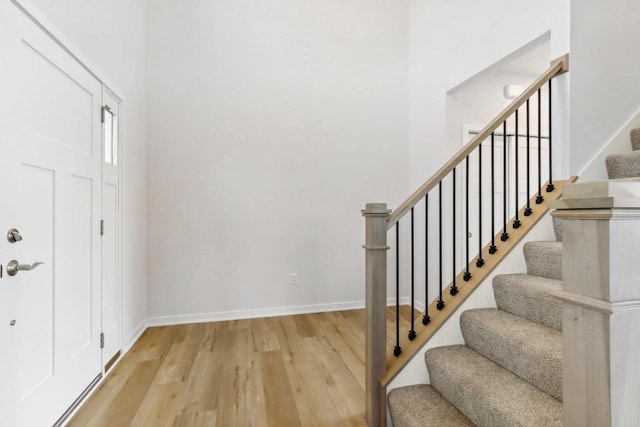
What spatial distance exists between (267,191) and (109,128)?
1.56m

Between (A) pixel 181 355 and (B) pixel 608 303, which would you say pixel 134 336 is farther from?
(B) pixel 608 303

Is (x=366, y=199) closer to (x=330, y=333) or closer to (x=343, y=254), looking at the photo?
(x=343, y=254)

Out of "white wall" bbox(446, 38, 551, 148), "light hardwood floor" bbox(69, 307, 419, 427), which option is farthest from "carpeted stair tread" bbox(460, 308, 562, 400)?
"white wall" bbox(446, 38, 551, 148)

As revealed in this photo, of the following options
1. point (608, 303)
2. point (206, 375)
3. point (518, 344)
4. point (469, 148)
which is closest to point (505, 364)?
point (518, 344)

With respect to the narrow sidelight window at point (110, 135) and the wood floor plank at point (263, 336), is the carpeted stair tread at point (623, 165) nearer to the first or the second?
the wood floor plank at point (263, 336)

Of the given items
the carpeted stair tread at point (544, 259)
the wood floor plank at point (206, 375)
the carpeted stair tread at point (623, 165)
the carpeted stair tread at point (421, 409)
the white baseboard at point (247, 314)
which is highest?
the carpeted stair tread at point (623, 165)

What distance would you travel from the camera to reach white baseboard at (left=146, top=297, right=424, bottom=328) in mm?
3229

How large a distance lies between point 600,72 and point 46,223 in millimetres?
3584

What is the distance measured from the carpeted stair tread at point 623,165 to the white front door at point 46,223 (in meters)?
3.38

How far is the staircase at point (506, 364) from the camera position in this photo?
1.25 metres

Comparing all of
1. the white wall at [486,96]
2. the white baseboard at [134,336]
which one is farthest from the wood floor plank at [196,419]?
the white wall at [486,96]

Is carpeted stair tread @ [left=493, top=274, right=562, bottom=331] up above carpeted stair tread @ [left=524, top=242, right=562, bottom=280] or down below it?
below

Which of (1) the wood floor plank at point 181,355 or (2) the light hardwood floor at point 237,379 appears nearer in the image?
(2) the light hardwood floor at point 237,379

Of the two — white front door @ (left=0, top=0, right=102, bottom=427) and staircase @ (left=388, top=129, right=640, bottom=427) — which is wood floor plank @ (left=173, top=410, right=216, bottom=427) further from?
staircase @ (left=388, top=129, right=640, bottom=427)
